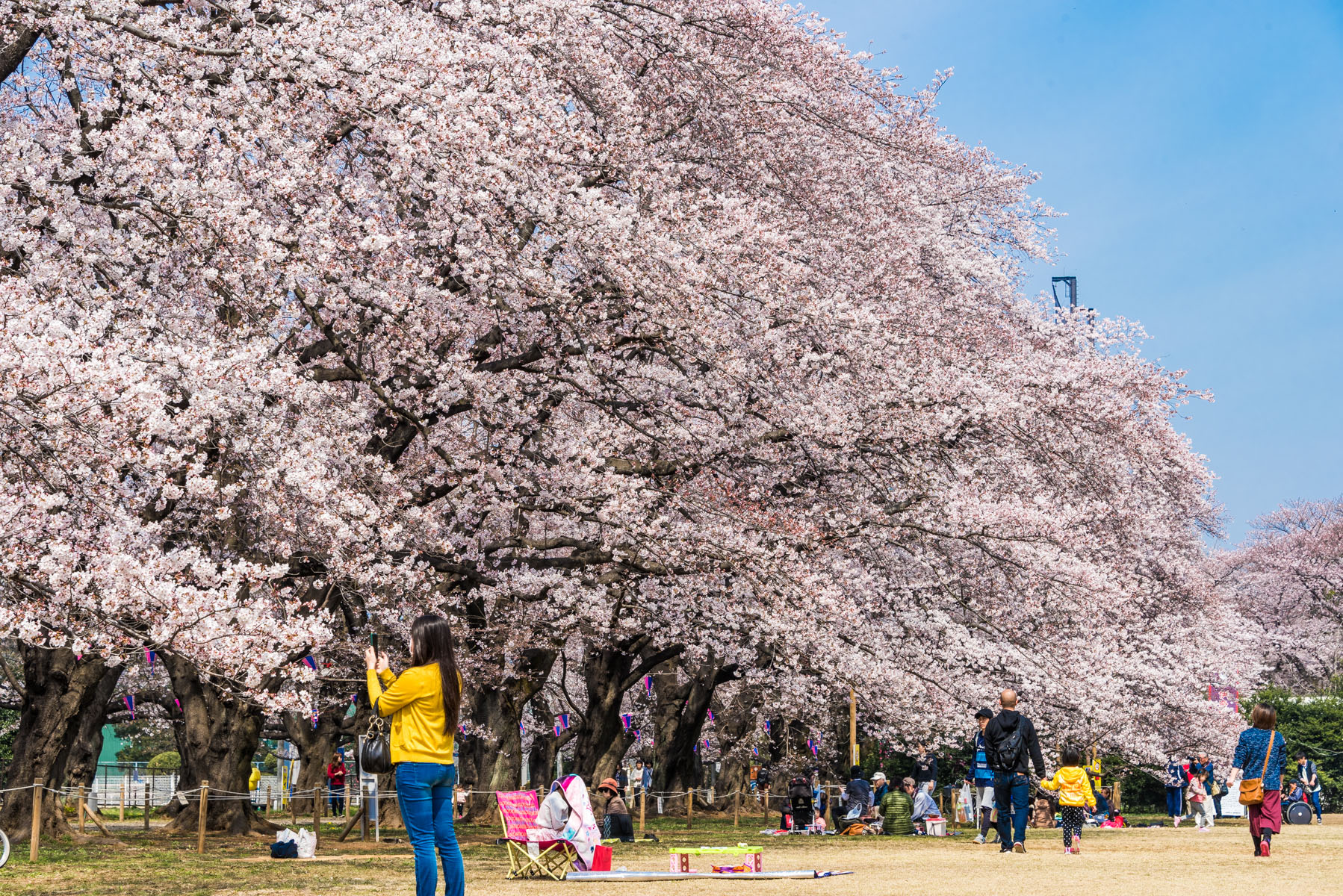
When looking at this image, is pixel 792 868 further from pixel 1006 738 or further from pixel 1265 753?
pixel 1265 753

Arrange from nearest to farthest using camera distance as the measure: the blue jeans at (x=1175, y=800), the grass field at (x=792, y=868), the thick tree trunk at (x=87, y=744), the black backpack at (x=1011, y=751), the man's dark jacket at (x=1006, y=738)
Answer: the grass field at (x=792, y=868) → the man's dark jacket at (x=1006, y=738) → the black backpack at (x=1011, y=751) → the thick tree trunk at (x=87, y=744) → the blue jeans at (x=1175, y=800)

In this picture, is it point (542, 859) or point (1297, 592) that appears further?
point (1297, 592)

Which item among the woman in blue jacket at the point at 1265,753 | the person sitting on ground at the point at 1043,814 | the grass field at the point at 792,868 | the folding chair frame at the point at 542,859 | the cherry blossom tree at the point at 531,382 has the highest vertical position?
the cherry blossom tree at the point at 531,382

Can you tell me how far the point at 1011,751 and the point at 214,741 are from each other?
10119mm

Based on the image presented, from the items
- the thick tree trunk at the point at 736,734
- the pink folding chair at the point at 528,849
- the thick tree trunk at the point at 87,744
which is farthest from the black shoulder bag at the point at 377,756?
the thick tree trunk at the point at 736,734

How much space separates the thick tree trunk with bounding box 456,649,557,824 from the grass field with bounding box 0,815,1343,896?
258cm

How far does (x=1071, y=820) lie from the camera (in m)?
15.2

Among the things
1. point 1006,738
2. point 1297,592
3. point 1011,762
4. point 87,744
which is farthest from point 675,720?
point 1297,592

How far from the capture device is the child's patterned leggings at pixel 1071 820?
1506 cm

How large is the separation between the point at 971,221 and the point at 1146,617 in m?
9.20

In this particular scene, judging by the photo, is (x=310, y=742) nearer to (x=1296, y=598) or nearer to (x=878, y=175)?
(x=878, y=175)

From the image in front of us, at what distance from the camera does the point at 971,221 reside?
28.0m

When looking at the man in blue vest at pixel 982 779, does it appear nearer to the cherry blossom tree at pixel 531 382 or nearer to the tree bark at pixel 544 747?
the cherry blossom tree at pixel 531 382

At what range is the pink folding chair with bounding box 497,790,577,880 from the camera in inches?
460
